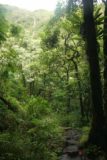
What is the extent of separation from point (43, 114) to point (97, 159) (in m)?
6.54

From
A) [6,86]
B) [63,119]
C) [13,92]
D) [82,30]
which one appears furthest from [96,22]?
[63,119]

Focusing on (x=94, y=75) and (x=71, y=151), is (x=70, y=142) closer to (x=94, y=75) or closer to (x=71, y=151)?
(x=71, y=151)

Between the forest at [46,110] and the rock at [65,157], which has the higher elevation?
the forest at [46,110]

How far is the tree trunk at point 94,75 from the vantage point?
9359 mm

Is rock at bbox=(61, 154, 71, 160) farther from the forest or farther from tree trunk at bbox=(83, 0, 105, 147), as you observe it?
tree trunk at bbox=(83, 0, 105, 147)

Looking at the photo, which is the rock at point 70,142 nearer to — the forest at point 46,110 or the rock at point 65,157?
the forest at point 46,110

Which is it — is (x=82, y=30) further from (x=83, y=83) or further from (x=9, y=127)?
(x=83, y=83)

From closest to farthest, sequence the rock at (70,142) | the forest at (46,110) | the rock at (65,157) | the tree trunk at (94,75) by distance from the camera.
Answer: the forest at (46,110), the rock at (65,157), the tree trunk at (94,75), the rock at (70,142)

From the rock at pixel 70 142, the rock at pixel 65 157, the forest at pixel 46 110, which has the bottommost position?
the rock at pixel 70 142

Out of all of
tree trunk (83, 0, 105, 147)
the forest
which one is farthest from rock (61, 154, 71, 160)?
tree trunk (83, 0, 105, 147)

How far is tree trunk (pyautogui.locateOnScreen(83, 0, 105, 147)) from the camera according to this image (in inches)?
368

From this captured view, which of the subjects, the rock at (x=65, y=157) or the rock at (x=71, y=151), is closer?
the rock at (x=65, y=157)

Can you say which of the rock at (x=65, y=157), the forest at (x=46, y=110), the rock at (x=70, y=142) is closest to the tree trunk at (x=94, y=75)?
the forest at (x=46, y=110)

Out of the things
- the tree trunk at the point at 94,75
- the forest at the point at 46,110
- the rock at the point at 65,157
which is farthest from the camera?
the tree trunk at the point at 94,75
